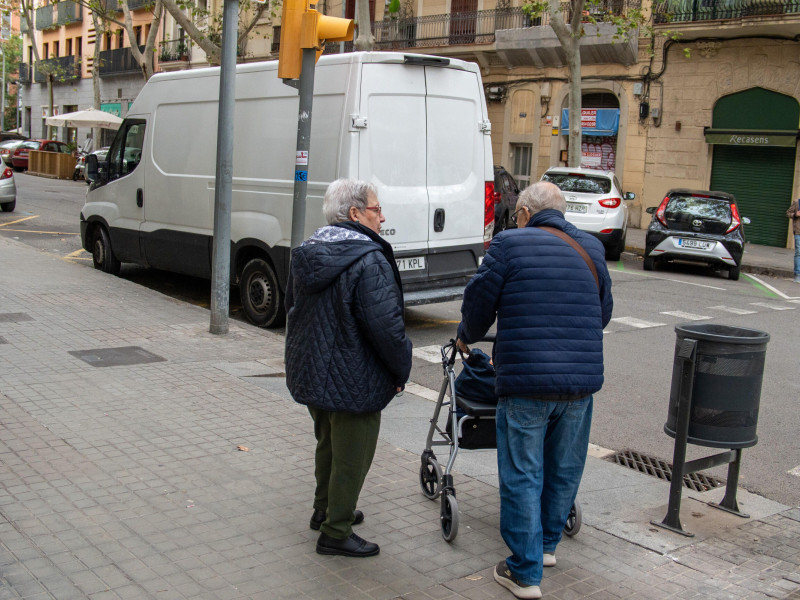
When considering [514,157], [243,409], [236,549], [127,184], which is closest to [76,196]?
[514,157]

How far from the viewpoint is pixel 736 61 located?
2389 centimetres

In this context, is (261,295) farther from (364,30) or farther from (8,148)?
(8,148)

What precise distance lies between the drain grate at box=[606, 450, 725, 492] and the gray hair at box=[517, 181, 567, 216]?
226cm

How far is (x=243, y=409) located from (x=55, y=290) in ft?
17.0

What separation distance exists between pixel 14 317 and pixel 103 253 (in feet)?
10.8

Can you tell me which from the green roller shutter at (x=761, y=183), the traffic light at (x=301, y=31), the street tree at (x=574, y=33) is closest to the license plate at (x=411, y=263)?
the traffic light at (x=301, y=31)

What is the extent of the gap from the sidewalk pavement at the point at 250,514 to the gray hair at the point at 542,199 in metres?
1.66

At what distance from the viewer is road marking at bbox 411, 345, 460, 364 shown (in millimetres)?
8648

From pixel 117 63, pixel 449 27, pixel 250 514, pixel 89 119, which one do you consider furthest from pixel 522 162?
pixel 117 63

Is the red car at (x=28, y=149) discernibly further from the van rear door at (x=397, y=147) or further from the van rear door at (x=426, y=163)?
the van rear door at (x=397, y=147)

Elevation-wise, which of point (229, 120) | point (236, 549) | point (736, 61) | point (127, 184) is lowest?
point (236, 549)

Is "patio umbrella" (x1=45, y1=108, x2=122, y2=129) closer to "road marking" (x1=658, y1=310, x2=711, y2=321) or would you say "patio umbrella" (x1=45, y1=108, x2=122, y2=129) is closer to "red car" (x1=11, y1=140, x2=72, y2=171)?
"red car" (x1=11, y1=140, x2=72, y2=171)

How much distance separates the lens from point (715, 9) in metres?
23.1

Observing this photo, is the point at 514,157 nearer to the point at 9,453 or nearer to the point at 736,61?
the point at 736,61
